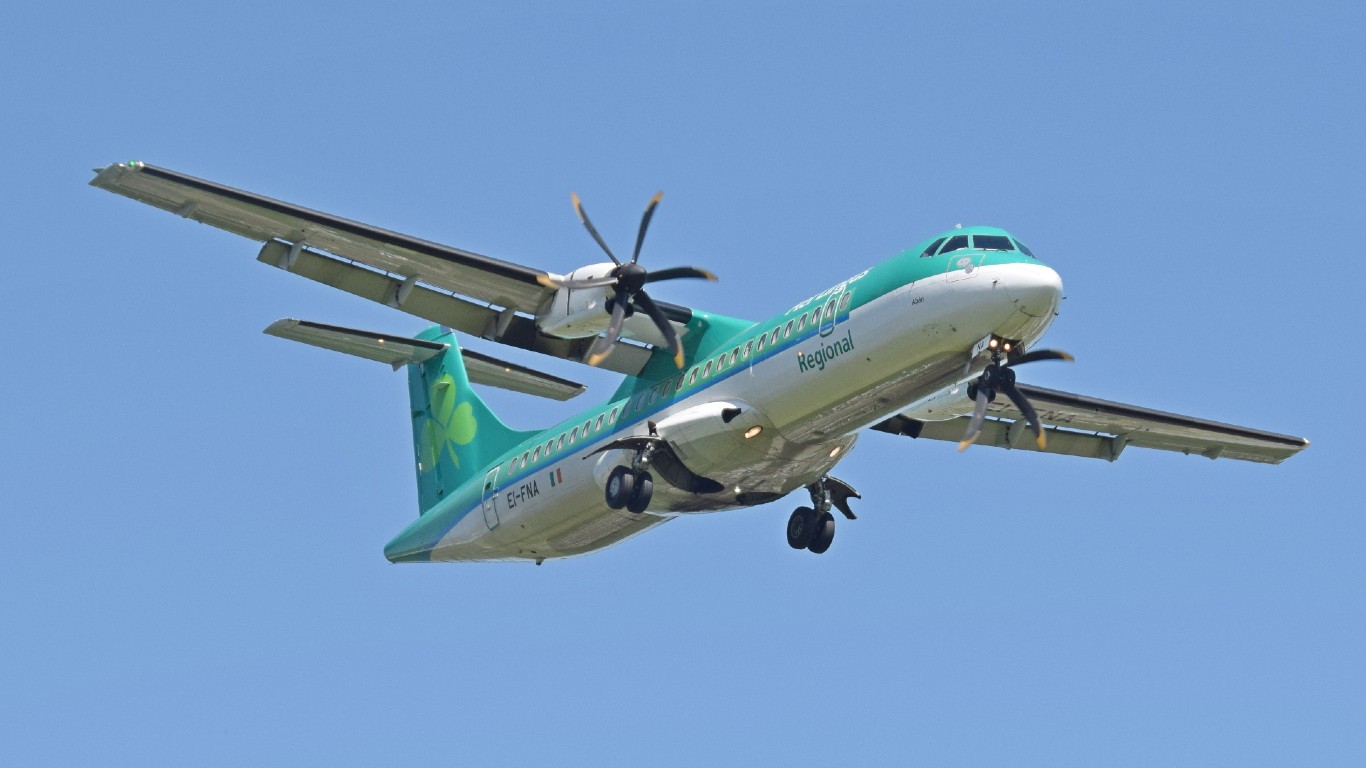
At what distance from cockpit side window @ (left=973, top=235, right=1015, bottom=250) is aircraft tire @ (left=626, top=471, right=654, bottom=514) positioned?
16.4ft

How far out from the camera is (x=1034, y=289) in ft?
65.4

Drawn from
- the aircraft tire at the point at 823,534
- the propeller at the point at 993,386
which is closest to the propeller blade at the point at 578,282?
the aircraft tire at the point at 823,534

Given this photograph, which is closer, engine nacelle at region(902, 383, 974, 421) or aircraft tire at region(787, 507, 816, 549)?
engine nacelle at region(902, 383, 974, 421)

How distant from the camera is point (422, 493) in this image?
91.6ft

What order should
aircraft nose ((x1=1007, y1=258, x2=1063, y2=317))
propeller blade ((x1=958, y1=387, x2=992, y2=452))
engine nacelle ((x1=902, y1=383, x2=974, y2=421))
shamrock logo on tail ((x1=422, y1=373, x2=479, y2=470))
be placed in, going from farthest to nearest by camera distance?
shamrock logo on tail ((x1=422, y1=373, x2=479, y2=470)) < engine nacelle ((x1=902, y1=383, x2=974, y2=421)) < propeller blade ((x1=958, y1=387, x2=992, y2=452)) < aircraft nose ((x1=1007, y1=258, x2=1063, y2=317))

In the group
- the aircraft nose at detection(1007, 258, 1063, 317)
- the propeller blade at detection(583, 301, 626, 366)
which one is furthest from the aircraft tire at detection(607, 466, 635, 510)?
the aircraft nose at detection(1007, 258, 1063, 317)

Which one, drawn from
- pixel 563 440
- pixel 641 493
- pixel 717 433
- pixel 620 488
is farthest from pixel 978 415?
pixel 563 440

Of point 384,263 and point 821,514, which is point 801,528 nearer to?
point 821,514

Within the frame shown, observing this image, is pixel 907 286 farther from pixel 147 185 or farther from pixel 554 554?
pixel 147 185

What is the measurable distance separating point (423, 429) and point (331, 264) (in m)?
5.09

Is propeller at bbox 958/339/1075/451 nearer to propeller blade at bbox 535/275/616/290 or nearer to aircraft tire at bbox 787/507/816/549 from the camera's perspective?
aircraft tire at bbox 787/507/816/549

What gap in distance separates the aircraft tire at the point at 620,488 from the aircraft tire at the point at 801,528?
276 centimetres

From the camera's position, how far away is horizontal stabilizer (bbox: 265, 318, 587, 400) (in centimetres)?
2662

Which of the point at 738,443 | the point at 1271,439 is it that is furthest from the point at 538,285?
the point at 1271,439
